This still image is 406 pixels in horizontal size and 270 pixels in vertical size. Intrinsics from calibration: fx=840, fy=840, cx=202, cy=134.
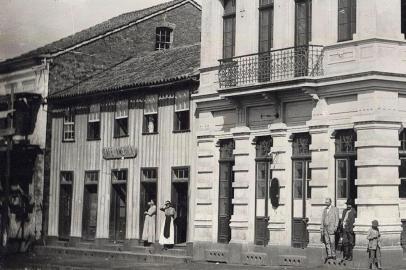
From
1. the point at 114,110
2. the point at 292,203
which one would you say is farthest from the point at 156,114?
Result: the point at 292,203

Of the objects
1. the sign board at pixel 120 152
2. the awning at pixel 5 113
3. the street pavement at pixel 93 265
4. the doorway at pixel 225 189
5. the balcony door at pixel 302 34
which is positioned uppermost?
the balcony door at pixel 302 34

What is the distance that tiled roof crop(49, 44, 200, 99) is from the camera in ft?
101

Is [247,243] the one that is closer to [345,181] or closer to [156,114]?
[345,181]

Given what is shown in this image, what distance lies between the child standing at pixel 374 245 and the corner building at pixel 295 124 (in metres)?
0.45

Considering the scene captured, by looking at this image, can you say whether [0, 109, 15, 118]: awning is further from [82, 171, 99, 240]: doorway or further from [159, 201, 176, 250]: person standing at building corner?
[159, 201, 176, 250]: person standing at building corner

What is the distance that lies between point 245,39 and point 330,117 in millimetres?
4651

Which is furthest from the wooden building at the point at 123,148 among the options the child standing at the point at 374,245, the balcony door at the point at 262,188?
the child standing at the point at 374,245

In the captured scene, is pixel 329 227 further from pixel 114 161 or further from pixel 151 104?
pixel 114 161

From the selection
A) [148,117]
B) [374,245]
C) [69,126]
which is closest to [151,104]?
[148,117]

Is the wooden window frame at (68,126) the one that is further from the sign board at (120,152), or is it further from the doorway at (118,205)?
the doorway at (118,205)

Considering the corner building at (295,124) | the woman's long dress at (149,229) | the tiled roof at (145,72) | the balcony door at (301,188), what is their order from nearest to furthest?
1. the corner building at (295,124)
2. the balcony door at (301,188)
3. the woman's long dress at (149,229)
4. the tiled roof at (145,72)

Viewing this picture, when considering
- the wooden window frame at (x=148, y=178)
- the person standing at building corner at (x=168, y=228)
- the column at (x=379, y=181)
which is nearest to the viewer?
the column at (x=379, y=181)

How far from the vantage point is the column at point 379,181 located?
73.1 ft

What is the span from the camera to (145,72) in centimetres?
3334
